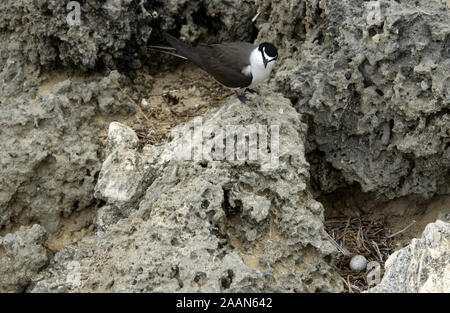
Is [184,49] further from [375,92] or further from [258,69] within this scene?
[375,92]

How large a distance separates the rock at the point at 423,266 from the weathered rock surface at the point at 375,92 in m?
0.89

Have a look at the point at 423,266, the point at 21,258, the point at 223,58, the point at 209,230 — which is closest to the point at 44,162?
the point at 21,258

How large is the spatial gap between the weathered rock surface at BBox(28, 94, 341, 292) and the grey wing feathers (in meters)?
0.70

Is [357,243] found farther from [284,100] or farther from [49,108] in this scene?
[49,108]

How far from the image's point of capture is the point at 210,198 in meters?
3.31

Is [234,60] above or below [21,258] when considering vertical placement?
above

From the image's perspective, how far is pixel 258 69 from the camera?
4340 mm

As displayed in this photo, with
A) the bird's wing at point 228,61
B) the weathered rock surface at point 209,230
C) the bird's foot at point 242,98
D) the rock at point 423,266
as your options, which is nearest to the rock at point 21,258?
the weathered rock surface at point 209,230

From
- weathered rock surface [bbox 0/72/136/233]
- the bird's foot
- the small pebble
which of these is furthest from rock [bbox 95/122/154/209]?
Result: the small pebble

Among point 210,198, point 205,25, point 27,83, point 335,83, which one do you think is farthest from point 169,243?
point 205,25

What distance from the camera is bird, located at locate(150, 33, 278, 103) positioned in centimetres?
435

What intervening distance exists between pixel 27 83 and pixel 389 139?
2919mm

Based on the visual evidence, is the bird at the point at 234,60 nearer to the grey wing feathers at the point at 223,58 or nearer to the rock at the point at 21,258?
the grey wing feathers at the point at 223,58

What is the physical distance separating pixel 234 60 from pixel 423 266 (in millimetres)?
2214
